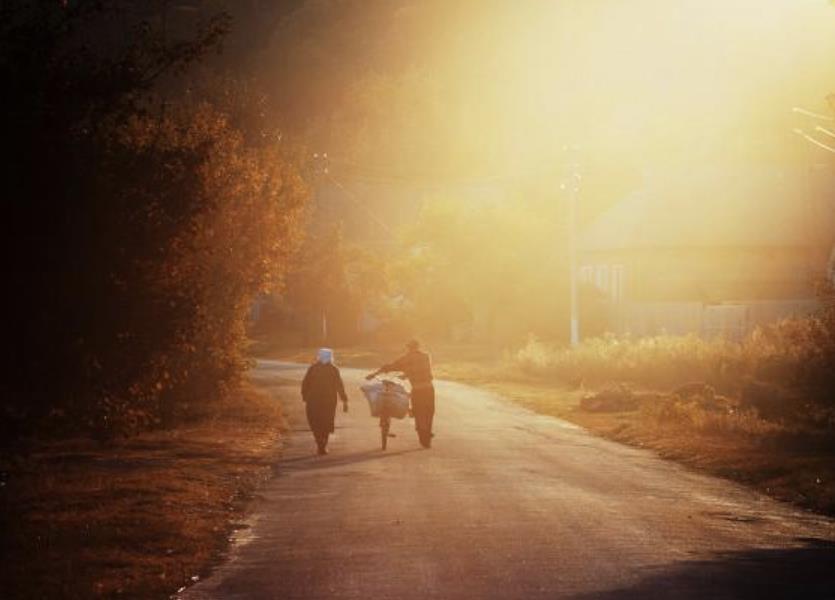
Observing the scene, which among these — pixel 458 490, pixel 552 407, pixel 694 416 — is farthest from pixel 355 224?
pixel 458 490

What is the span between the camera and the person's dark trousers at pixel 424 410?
27.4m

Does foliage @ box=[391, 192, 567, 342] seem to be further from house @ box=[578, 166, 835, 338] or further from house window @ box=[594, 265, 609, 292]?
house @ box=[578, 166, 835, 338]

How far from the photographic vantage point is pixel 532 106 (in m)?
124

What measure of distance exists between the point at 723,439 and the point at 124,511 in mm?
14719

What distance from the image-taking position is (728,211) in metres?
72.8

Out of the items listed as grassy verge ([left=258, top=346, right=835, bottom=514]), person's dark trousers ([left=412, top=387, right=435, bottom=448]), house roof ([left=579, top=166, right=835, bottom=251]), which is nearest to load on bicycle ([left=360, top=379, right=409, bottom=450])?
person's dark trousers ([left=412, top=387, right=435, bottom=448])

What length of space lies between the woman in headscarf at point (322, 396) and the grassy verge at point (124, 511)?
3.18ft

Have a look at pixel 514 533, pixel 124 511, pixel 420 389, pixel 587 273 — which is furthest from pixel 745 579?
pixel 587 273

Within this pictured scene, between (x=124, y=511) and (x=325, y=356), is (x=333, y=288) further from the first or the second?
(x=124, y=511)

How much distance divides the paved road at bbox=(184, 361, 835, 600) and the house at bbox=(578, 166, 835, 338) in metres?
45.5

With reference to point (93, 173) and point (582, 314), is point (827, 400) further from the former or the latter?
point (582, 314)

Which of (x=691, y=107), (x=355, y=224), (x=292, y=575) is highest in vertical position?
(x=691, y=107)

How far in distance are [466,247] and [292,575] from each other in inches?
2557

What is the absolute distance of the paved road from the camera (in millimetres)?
12328
